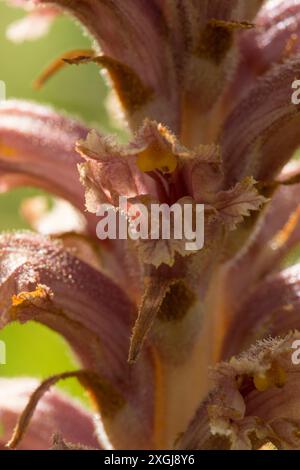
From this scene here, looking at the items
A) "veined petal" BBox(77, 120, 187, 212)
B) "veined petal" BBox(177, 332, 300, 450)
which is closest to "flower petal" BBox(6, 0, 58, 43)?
"veined petal" BBox(77, 120, 187, 212)

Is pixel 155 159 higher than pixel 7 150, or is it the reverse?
pixel 7 150

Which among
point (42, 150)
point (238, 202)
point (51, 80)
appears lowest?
point (238, 202)

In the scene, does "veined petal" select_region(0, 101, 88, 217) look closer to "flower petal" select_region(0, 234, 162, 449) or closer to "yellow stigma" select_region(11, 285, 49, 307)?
"flower petal" select_region(0, 234, 162, 449)

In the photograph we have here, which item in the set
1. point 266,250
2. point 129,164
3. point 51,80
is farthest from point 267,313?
point 51,80

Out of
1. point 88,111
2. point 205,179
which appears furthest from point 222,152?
point 88,111

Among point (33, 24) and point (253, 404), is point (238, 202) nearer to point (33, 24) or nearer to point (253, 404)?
point (253, 404)

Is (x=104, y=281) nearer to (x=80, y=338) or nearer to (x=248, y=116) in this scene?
(x=80, y=338)
